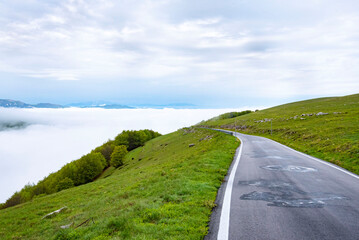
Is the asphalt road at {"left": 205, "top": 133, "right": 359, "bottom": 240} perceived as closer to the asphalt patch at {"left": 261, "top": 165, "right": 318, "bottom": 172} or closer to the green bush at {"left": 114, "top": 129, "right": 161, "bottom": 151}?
the asphalt patch at {"left": 261, "top": 165, "right": 318, "bottom": 172}

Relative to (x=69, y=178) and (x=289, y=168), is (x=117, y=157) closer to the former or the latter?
(x=69, y=178)

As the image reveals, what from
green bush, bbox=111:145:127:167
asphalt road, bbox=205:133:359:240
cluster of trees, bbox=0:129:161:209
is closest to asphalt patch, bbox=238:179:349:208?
asphalt road, bbox=205:133:359:240

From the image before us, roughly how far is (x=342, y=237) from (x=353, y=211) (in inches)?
85.5

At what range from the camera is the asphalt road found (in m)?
5.13

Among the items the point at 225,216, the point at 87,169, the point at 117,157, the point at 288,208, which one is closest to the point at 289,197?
the point at 288,208

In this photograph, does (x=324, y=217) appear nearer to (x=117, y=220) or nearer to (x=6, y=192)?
(x=117, y=220)

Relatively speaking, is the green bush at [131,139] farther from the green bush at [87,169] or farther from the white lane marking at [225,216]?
the white lane marking at [225,216]

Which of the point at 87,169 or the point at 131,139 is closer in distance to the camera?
the point at 87,169

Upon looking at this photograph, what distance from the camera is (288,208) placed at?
6.64 meters

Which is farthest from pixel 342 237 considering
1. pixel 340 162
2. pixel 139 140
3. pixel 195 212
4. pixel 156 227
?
pixel 139 140

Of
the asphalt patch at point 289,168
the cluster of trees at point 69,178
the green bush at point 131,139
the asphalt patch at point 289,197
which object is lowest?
the cluster of trees at point 69,178

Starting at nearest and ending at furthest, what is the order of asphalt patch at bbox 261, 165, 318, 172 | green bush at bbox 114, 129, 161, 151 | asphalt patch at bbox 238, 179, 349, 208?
1. asphalt patch at bbox 238, 179, 349, 208
2. asphalt patch at bbox 261, 165, 318, 172
3. green bush at bbox 114, 129, 161, 151

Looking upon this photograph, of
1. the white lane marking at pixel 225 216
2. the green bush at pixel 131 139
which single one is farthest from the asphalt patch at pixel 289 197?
the green bush at pixel 131 139

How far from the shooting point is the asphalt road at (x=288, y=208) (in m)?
5.13
